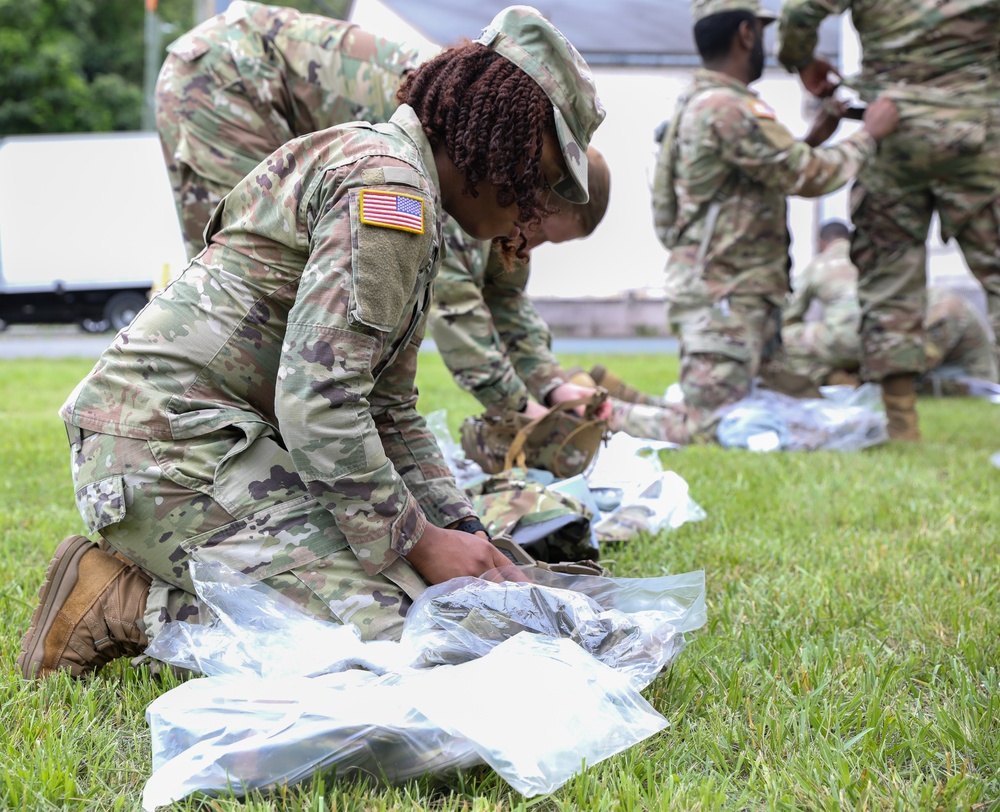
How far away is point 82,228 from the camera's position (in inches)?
650

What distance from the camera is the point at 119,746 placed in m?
1.49

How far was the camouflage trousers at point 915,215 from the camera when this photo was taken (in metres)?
4.32

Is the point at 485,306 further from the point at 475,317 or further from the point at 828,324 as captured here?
the point at 828,324

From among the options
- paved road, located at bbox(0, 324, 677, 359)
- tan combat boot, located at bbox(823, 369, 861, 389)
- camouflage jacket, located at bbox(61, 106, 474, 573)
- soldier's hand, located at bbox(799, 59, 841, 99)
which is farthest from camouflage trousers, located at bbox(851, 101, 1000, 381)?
paved road, located at bbox(0, 324, 677, 359)

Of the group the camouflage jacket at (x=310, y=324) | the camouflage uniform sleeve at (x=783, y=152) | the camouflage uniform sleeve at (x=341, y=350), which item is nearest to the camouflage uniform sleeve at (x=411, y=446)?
the camouflage jacket at (x=310, y=324)

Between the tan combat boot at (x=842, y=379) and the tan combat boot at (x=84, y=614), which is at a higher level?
the tan combat boot at (x=84, y=614)

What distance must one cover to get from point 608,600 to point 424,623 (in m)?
0.44

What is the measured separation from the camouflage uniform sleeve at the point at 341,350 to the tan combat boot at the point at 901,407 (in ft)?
12.1

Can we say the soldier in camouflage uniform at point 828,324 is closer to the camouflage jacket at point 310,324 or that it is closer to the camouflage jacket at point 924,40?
the camouflage jacket at point 924,40

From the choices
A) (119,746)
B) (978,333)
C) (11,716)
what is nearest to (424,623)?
(119,746)

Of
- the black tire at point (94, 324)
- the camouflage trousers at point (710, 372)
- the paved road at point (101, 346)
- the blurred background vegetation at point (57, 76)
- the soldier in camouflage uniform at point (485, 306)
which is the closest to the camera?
the soldier in camouflage uniform at point (485, 306)

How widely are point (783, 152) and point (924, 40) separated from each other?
809 millimetres

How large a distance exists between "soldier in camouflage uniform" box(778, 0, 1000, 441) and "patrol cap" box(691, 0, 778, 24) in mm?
201

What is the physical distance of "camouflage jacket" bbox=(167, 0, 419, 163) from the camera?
2.79 meters
